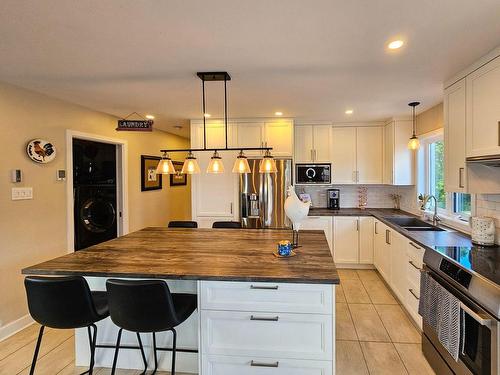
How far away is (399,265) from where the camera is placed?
3.20 metres

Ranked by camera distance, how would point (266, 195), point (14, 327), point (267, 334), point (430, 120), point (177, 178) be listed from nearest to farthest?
point (267, 334), point (14, 327), point (430, 120), point (266, 195), point (177, 178)

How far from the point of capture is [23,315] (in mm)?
2898

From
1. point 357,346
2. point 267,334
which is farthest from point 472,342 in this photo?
point 267,334

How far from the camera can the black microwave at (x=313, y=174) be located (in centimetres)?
465

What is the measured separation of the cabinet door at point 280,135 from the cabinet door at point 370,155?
1.25 metres

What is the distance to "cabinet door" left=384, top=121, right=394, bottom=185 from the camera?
171 inches

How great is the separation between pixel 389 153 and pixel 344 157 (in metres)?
0.67

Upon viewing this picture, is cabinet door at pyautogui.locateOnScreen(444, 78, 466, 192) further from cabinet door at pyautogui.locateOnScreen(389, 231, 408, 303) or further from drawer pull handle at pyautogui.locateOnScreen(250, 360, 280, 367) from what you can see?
drawer pull handle at pyautogui.locateOnScreen(250, 360, 280, 367)

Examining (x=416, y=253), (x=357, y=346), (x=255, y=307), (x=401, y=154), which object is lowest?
(x=357, y=346)

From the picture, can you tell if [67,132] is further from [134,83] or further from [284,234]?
[284,234]

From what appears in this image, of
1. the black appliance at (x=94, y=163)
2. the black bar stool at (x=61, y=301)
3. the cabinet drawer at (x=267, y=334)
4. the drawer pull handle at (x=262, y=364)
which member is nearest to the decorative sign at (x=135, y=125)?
the black appliance at (x=94, y=163)

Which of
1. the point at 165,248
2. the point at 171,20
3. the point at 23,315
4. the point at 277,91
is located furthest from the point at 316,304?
the point at 23,315

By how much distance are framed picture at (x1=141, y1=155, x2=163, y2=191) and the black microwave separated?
2.54 metres

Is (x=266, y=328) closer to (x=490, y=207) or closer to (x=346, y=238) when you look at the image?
(x=490, y=207)
